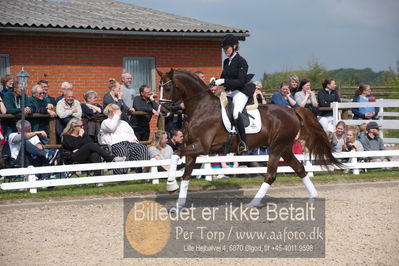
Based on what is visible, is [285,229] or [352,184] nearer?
[285,229]

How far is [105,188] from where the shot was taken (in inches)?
506

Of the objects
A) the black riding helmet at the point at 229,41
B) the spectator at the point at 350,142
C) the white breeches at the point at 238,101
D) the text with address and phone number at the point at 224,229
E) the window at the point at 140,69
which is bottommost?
the text with address and phone number at the point at 224,229

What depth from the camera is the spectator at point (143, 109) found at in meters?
14.6

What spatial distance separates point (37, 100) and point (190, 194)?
13.3 ft

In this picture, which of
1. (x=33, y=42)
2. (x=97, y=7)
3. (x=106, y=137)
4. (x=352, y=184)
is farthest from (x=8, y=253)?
(x=97, y=7)

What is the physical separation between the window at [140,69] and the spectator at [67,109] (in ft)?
15.9

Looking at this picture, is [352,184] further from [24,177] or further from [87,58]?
[87,58]

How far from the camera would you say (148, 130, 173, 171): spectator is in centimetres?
→ 1370

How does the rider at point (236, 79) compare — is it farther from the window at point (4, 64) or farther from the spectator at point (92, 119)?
the window at point (4, 64)

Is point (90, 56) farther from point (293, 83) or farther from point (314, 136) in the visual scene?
point (314, 136)

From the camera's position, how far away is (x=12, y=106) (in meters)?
13.3

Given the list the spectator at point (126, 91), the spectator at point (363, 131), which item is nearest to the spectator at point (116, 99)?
the spectator at point (126, 91)

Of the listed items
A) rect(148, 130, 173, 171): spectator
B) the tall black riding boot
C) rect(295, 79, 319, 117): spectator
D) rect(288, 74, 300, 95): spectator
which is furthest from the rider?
rect(288, 74, 300, 95): spectator

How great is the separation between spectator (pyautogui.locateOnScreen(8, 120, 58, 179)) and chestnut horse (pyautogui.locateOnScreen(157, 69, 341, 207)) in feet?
12.3
